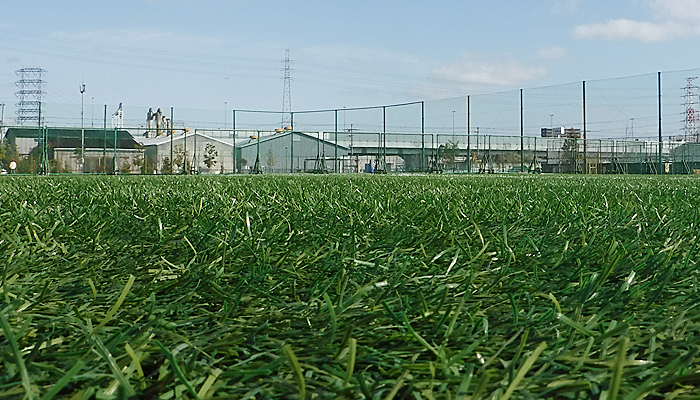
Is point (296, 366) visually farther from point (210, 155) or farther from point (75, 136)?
point (210, 155)

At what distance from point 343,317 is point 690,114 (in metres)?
24.3

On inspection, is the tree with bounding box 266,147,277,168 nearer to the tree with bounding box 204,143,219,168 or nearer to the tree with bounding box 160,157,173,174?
the tree with bounding box 204,143,219,168

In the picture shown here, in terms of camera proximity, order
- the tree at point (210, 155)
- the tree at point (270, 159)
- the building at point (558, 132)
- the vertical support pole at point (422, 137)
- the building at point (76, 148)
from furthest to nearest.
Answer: the building at point (558, 132)
the vertical support pole at point (422, 137)
the tree at point (270, 159)
the tree at point (210, 155)
the building at point (76, 148)

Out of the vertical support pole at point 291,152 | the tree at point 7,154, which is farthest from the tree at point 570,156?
the tree at point 7,154

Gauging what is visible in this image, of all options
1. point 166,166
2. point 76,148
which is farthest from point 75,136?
point 166,166

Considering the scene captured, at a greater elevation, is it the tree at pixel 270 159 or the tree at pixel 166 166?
the tree at pixel 270 159

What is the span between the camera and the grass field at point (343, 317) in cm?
40

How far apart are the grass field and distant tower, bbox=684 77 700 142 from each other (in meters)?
20.0

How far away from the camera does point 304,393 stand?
372 millimetres

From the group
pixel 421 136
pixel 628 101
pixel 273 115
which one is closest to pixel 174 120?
pixel 273 115

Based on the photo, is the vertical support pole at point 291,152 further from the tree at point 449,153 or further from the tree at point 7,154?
the tree at point 7,154

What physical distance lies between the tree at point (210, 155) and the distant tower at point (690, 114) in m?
15.0

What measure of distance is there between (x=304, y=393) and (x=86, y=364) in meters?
0.18

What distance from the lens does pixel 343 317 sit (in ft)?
1.93
